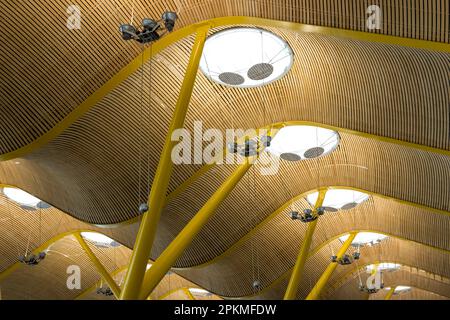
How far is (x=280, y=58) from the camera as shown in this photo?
64.2 feet

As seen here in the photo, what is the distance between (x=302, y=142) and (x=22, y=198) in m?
14.9

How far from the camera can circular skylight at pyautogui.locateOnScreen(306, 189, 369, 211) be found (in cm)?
3045

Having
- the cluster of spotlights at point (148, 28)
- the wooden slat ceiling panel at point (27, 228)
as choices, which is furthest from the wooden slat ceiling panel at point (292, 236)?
the cluster of spotlights at point (148, 28)

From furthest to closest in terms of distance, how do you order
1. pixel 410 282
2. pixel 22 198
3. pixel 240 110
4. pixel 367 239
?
pixel 410 282, pixel 367 239, pixel 22 198, pixel 240 110

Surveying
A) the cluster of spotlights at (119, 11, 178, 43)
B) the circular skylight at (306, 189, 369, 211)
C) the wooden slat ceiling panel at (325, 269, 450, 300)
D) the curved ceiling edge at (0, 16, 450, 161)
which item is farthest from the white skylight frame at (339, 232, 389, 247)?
the cluster of spotlights at (119, 11, 178, 43)

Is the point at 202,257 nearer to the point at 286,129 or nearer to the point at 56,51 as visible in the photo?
the point at 286,129

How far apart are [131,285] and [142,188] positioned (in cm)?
902

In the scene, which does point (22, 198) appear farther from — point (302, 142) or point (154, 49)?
point (154, 49)

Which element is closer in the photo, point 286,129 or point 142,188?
point 142,188

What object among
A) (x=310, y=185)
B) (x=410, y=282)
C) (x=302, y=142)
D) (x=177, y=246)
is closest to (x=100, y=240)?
(x=310, y=185)

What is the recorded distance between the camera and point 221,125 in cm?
2177

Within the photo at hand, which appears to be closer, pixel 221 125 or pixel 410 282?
pixel 221 125

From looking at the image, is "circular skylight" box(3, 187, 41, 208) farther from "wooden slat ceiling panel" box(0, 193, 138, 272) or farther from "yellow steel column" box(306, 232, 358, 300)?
"yellow steel column" box(306, 232, 358, 300)
